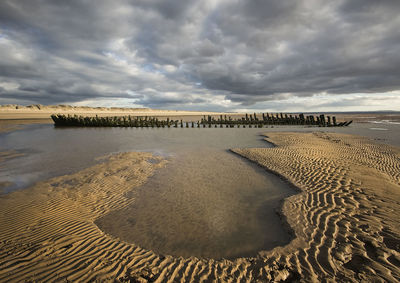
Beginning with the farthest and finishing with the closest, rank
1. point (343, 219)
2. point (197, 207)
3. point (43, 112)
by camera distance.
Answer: point (43, 112)
point (197, 207)
point (343, 219)

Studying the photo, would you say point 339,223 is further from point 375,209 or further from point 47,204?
point 47,204

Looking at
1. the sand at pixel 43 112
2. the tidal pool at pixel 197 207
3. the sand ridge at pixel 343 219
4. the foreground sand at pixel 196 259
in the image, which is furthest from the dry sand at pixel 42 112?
the sand ridge at pixel 343 219

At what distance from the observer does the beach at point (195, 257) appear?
3428 mm

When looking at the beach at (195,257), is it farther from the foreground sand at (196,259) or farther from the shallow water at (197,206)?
the shallow water at (197,206)

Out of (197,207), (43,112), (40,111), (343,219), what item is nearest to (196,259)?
(197,207)

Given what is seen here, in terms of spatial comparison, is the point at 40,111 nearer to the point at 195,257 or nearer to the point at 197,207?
the point at 197,207

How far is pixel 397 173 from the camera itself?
8688 millimetres

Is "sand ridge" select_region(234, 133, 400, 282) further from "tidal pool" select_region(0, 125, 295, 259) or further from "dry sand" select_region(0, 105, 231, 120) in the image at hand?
"dry sand" select_region(0, 105, 231, 120)

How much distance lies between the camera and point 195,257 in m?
3.91

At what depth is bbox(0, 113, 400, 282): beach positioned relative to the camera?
3.43 meters

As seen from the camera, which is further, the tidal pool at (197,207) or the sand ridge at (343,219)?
the tidal pool at (197,207)

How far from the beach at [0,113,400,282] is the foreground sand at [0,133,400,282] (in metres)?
0.02

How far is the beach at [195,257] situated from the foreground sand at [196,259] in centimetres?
2

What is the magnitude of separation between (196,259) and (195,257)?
59mm
